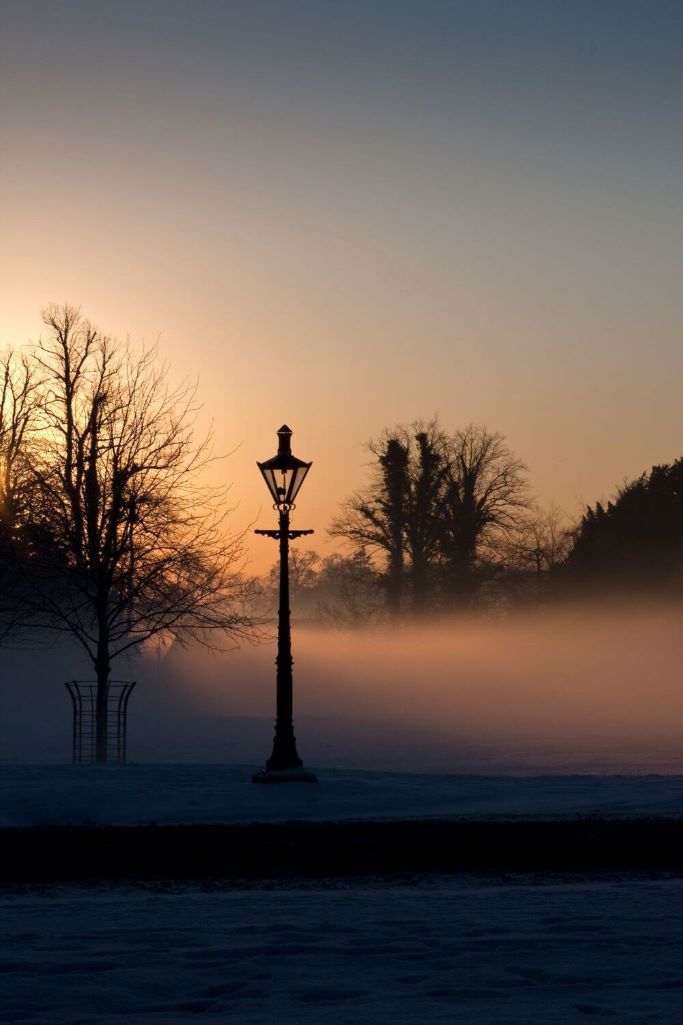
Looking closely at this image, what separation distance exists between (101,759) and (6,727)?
21.7m

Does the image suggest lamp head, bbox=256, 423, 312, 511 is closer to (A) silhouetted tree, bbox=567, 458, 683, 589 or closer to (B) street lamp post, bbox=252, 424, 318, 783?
(B) street lamp post, bbox=252, 424, 318, 783

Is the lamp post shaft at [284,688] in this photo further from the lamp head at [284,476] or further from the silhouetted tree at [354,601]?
the silhouetted tree at [354,601]

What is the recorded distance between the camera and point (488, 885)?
9.73m

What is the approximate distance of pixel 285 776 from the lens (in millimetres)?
16750

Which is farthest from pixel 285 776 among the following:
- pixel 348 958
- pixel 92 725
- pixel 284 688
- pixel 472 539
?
pixel 472 539

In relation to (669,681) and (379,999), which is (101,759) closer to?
(379,999)

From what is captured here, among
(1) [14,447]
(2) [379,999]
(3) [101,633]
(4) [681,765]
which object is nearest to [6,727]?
(1) [14,447]

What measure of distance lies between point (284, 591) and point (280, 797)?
3.30 meters

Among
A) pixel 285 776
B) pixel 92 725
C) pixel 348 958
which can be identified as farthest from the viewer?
pixel 92 725

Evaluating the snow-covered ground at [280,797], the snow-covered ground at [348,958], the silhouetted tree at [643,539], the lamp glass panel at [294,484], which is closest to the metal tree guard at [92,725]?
the snow-covered ground at [280,797]

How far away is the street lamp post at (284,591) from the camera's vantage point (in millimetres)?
17438

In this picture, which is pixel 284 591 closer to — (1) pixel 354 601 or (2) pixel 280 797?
(2) pixel 280 797

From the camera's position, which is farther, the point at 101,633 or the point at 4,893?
the point at 101,633

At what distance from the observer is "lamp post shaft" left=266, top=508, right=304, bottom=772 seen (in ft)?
57.2
